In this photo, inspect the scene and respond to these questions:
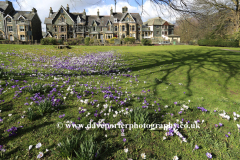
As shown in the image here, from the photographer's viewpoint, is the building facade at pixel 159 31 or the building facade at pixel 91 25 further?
the building facade at pixel 159 31

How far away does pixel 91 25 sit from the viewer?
54.4 metres

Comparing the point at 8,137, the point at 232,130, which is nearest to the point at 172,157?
the point at 232,130

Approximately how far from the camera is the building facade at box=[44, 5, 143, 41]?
5150 centimetres

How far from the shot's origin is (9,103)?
178 inches

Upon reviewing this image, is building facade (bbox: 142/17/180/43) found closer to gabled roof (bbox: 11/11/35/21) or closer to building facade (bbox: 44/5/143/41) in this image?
building facade (bbox: 44/5/143/41)

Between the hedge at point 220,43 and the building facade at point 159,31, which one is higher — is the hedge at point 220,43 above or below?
below

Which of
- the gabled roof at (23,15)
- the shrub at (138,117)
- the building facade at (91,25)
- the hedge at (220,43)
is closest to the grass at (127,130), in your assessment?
the shrub at (138,117)

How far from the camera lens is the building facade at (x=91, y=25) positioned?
51.5m

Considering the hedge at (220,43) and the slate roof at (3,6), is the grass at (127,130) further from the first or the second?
the slate roof at (3,6)

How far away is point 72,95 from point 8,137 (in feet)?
7.82

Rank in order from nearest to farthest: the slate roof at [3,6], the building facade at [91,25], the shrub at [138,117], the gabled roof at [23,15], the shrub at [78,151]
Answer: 1. the shrub at [78,151]
2. the shrub at [138,117]
3. the slate roof at [3,6]
4. the gabled roof at [23,15]
5. the building facade at [91,25]

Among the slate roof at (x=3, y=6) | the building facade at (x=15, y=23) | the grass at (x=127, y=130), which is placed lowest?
the grass at (x=127, y=130)

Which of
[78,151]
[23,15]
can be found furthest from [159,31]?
[78,151]

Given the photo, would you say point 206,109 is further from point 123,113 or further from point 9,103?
point 9,103
